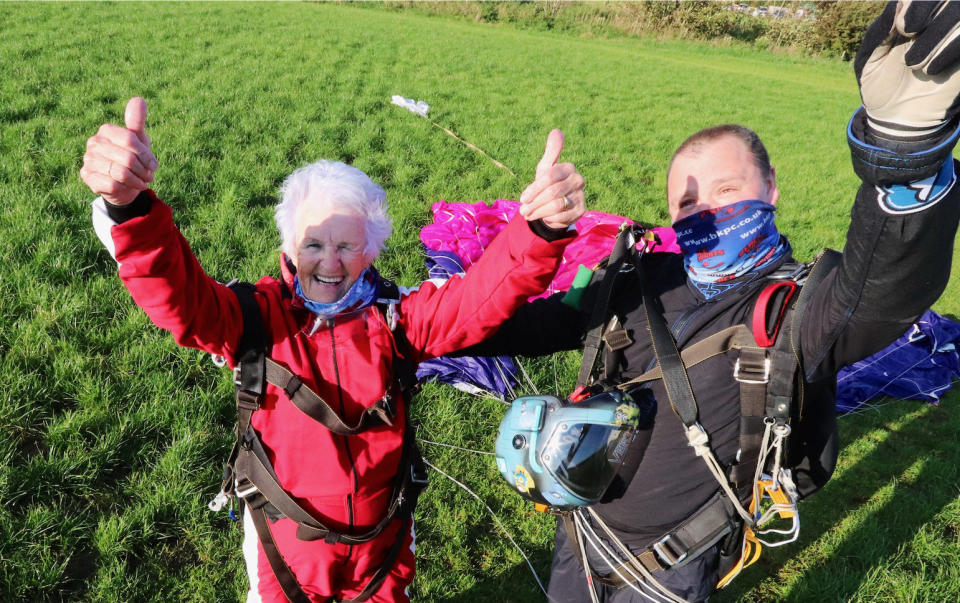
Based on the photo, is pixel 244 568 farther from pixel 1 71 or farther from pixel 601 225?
pixel 1 71

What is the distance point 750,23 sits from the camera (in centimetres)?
3142

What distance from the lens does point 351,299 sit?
2.21m

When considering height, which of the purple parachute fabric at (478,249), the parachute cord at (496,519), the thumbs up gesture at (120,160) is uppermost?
the thumbs up gesture at (120,160)

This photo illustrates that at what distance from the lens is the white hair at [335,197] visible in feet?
7.30

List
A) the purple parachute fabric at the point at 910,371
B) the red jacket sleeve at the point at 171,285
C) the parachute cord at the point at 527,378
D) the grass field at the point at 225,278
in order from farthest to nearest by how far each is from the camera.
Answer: the purple parachute fabric at the point at 910,371
the parachute cord at the point at 527,378
the grass field at the point at 225,278
the red jacket sleeve at the point at 171,285

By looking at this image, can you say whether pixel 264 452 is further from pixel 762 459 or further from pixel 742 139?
pixel 742 139

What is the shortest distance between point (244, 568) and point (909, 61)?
141 inches

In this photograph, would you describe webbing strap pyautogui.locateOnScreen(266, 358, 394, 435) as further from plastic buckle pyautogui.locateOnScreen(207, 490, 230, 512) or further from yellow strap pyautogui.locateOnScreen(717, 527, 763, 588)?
yellow strap pyautogui.locateOnScreen(717, 527, 763, 588)

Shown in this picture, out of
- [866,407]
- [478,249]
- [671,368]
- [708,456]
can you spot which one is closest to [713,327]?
[671,368]

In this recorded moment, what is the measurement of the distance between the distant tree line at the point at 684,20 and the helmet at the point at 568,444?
1080 inches

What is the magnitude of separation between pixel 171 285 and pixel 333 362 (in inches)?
25.9

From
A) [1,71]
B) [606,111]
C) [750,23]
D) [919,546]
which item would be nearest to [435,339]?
[919,546]

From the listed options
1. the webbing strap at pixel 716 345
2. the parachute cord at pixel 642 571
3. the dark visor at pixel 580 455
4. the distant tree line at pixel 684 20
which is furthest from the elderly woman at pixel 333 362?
the distant tree line at pixel 684 20

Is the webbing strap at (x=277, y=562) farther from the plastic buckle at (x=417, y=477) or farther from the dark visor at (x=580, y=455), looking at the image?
the dark visor at (x=580, y=455)
